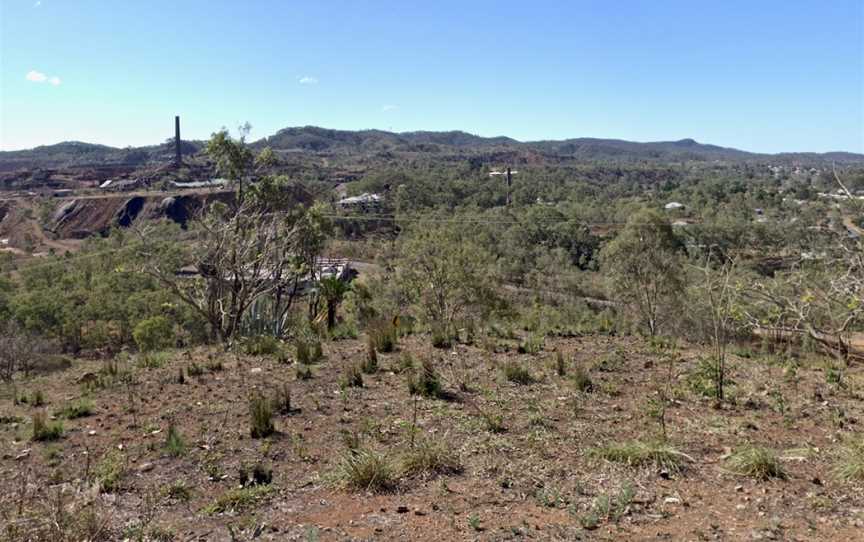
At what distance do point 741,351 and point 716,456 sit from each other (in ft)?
16.2

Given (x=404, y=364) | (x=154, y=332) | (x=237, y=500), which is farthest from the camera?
(x=154, y=332)

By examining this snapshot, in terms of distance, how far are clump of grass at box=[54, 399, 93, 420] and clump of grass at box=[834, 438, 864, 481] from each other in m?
7.10

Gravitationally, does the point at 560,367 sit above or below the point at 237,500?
above

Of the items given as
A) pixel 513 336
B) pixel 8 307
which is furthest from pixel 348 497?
pixel 8 307

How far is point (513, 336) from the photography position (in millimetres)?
9719

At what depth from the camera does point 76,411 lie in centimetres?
661

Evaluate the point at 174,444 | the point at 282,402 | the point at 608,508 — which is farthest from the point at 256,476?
the point at 608,508

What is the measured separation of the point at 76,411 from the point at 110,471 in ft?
6.90

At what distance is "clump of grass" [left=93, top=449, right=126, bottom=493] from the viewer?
4703 millimetres

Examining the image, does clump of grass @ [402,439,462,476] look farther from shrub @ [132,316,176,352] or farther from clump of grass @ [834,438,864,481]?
shrub @ [132,316,176,352]

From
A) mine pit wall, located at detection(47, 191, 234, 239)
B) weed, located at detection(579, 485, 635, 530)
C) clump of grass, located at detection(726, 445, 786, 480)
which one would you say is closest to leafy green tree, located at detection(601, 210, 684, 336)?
clump of grass, located at detection(726, 445, 786, 480)

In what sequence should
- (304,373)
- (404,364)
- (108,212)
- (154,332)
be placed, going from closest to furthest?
1. (304,373)
2. (404,364)
3. (154,332)
4. (108,212)

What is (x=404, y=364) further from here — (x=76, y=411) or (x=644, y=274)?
(x=644, y=274)

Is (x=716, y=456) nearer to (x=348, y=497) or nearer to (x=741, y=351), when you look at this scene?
(x=348, y=497)
